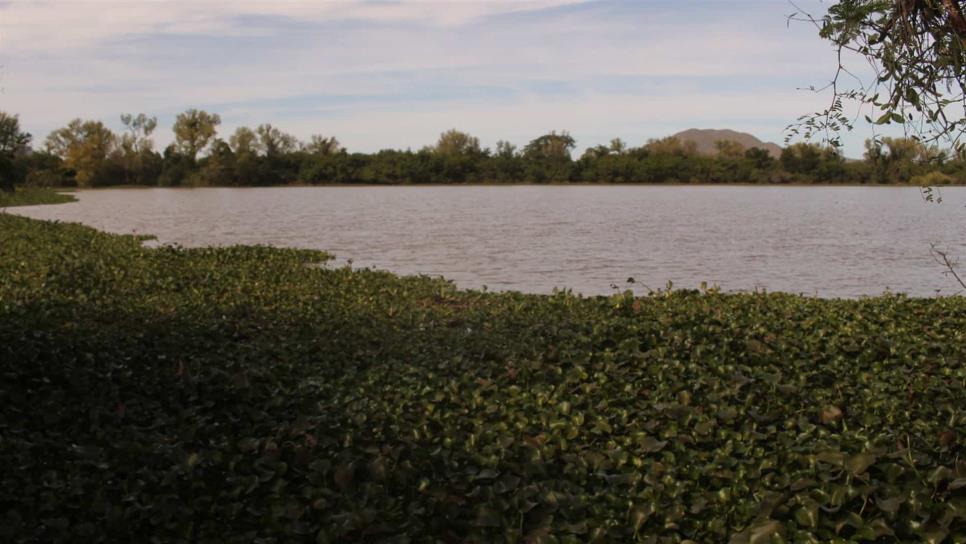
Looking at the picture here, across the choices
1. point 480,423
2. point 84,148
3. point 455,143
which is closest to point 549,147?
point 455,143

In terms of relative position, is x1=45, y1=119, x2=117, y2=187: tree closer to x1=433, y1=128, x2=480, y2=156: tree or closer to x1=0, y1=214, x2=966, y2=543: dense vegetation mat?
x1=433, y1=128, x2=480, y2=156: tree

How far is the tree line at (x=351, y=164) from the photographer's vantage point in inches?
3604

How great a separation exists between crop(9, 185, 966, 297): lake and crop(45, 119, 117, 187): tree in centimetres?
4637

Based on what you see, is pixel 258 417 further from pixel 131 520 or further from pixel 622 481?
pixel 622 481

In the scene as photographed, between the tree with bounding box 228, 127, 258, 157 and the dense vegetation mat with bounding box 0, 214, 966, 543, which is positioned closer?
the dense vegetation mat with bounding box 0, 214, 966, 543

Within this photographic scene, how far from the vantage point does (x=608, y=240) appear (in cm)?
2814

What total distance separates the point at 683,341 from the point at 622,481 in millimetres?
3280

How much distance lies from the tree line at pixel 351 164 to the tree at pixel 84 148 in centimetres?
11

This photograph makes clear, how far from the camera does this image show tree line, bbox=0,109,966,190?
91.5 meters

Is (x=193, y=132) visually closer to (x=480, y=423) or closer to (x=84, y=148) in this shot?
(x=84, y=148)

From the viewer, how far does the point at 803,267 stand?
21109 mm

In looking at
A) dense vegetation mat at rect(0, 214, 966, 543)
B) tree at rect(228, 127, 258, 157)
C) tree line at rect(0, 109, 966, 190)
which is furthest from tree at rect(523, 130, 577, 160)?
dense vegetation mat at rect(0, 214, 966, 543)

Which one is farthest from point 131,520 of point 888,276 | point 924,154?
point 888,276

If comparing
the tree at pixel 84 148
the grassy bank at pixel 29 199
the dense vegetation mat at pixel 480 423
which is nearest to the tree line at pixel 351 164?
the tree at pixel 84 148
